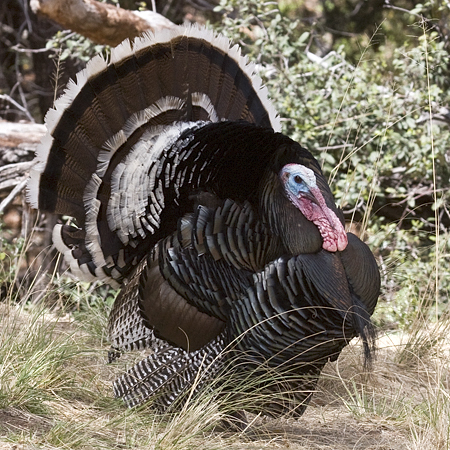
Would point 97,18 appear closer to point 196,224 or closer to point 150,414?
point 196,224

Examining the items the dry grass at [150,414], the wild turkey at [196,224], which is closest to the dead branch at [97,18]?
the wild turkey at [196,224]

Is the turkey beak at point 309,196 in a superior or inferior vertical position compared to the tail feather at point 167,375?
superior

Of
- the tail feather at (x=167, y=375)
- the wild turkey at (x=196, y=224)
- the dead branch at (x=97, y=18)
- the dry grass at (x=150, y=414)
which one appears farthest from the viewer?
the dead branch at (x=97, y=18)

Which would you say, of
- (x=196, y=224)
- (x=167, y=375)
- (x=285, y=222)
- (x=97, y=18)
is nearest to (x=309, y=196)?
(x=285, y=222)

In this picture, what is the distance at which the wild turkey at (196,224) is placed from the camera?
3312 millimetres

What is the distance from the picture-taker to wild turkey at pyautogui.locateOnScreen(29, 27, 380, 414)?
3.31 meters

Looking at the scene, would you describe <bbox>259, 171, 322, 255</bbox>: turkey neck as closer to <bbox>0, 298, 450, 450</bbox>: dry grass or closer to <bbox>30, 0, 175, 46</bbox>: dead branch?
<bbox>0, 298, 450, 450</bbox>: dry grass

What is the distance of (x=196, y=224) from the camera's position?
3.51m

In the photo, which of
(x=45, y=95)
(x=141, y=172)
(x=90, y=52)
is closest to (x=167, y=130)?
(x=141, y=172)

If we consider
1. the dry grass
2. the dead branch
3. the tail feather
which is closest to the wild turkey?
the tail feather

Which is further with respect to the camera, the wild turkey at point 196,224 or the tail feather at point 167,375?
the tail feather at point 167,375

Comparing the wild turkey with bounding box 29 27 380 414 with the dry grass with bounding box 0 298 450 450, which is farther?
the wild turkey with bounding box 29 27 380 414

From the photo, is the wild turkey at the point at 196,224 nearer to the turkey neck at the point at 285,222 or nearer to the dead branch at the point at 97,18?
the turkey neck at the point at 285,222

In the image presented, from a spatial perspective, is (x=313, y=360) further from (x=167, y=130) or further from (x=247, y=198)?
(x=167, y=130)
